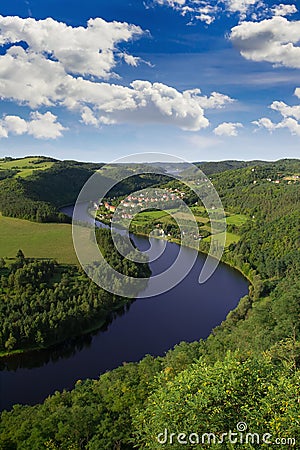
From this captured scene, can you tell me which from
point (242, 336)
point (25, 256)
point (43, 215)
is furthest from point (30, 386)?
point (43, 215)

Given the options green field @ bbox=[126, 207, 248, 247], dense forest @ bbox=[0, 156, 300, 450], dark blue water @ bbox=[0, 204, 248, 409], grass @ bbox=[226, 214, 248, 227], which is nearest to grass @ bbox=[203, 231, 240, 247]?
green field @ bbox=[126, 207, 248, 247]

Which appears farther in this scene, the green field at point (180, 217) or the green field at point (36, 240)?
the green field at point (180, 217)

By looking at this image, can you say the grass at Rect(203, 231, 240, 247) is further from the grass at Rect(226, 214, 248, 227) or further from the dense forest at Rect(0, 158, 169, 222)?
the dense forest at Rect(0, 158, 169, 222)

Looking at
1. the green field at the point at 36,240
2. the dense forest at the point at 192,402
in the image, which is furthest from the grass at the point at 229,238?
the dense forest at the point at 192,402

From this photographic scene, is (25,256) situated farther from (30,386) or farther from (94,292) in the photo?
(30,386)

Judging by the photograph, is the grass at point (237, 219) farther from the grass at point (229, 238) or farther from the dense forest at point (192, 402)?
the dense forest at point (192, 402)
